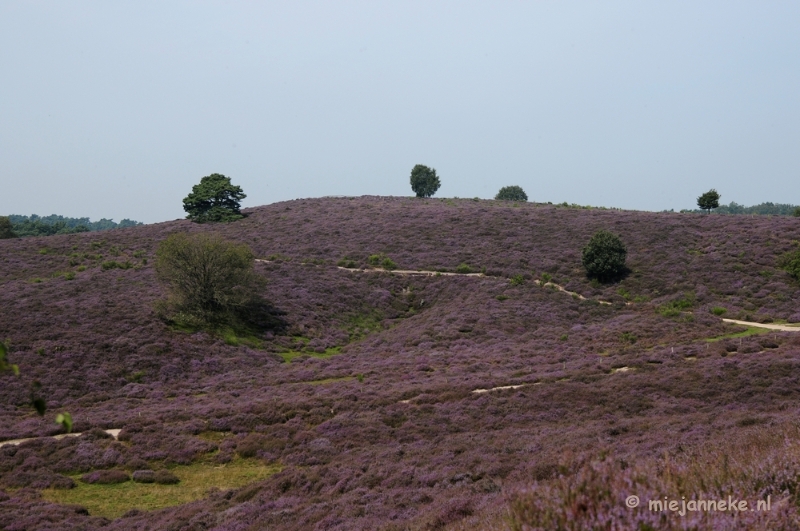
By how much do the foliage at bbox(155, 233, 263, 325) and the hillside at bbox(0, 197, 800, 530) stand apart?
2.52 metres

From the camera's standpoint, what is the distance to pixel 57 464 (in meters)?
21.0

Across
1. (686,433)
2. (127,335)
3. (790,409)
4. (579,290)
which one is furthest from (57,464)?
(579,290)

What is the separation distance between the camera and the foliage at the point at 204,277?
133 feet

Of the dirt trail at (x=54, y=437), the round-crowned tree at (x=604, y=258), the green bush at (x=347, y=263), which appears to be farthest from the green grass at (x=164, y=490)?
the round-crowned tree at (x=604, y=258)

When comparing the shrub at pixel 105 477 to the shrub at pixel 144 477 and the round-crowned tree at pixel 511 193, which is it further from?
the round-crowned tree at pixel 511 193

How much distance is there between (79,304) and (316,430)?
85.7 feet

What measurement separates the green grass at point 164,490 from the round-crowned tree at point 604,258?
3689cm

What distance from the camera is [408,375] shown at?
31.7 m

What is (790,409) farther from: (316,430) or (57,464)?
(57,464)

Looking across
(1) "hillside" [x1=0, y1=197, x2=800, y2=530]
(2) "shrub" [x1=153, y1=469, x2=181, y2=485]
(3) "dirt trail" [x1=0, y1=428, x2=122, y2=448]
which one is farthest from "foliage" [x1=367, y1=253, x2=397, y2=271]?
(2) "shrub" [x1=153, y1=469, x2=181, y2=485]

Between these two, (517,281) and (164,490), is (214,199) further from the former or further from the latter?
(164,490)

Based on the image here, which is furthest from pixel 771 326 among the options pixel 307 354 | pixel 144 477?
pixel 144 477

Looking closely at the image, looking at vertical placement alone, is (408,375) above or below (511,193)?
below

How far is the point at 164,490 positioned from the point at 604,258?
40.1 m
